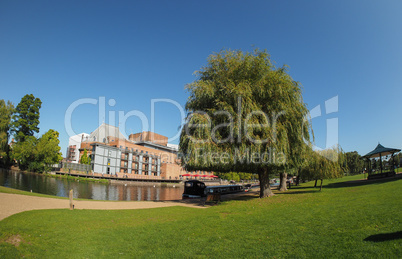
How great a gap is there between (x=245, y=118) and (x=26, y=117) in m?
71.1

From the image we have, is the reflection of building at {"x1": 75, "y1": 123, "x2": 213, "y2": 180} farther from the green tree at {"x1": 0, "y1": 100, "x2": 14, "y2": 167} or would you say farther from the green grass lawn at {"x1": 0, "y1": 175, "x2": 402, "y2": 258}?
the green grass lawn at {"x1": 0, "y1": 175, "x2": 402, "y2": 258}

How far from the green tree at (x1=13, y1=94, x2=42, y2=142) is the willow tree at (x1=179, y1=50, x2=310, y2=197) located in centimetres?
6454

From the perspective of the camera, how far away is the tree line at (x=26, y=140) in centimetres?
5891

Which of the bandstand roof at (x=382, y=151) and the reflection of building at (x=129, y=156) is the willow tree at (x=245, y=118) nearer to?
the bandstand roof at (x=382, y=151)

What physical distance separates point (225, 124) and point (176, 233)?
8.83 m

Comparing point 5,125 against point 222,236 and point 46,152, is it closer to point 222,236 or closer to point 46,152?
point 46,152

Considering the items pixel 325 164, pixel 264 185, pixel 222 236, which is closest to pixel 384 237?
pixel 222 236

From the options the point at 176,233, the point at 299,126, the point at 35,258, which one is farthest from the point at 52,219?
the point at 299,126

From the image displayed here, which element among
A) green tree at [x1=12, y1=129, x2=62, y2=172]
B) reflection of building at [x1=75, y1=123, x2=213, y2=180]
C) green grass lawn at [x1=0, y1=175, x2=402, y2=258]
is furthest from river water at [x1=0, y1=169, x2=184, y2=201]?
reflection of building at [x1=75, y1=123, x2=213, y2=180]

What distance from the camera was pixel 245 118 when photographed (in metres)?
15.8

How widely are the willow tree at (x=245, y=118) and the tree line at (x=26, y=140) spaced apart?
191ft

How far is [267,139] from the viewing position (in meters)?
15.7

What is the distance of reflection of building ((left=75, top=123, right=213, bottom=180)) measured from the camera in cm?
7988

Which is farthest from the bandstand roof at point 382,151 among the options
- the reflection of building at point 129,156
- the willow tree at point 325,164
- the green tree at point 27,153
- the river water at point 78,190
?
the green tree at point 27,153
